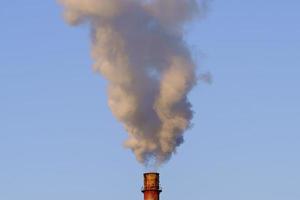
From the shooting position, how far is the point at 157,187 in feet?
99.2

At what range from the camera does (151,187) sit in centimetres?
3003

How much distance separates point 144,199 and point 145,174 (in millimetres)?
1647

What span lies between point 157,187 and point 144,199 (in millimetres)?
1147

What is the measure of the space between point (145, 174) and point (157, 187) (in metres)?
1.19

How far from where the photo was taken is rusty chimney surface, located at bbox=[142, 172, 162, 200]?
29953 millimetres

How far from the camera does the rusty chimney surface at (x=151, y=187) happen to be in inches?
1179

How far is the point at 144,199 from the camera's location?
3008cm

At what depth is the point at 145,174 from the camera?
3067 centimetres
